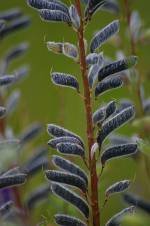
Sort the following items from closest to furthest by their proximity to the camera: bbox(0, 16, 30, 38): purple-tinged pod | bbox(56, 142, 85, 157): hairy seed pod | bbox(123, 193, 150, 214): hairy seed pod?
bbox(56, 142, 85, 157): hairy seed pod
bbox(123, 193, 150, 214): hairy seed pod
bbox(0, 16, 30, 38): purple-tinged pod

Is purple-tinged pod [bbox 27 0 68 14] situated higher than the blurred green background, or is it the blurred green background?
purple-tinged pod [bbox 27 0 68 14]

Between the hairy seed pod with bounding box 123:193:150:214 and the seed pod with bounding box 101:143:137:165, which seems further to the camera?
the hairy seed pod with bounding box 123:193:150:214

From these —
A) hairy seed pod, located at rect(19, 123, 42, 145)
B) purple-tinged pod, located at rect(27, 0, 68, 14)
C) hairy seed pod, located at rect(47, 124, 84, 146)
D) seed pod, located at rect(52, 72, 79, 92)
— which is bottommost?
hairy seed pod, located at rect(19, 123, 42, 145)

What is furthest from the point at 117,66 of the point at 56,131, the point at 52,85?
the point at 52,85

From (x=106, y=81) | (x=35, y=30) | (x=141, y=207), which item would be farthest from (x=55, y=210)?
(x=35, y=30)

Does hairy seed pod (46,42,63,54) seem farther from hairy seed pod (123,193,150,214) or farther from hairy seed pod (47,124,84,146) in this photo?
hairy seed pod (123,193,150,214)

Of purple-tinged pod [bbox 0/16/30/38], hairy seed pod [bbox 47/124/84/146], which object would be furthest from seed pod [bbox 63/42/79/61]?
purple-tinged pod [bbox 0/16/30/38]
